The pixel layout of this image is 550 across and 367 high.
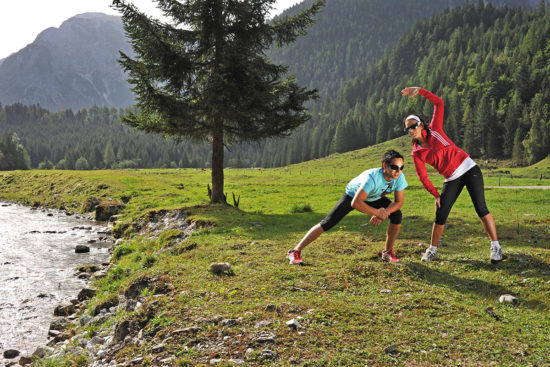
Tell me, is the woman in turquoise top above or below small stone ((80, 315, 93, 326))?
above

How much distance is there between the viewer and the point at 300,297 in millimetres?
6582

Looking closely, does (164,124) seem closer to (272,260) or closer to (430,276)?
(272,260)

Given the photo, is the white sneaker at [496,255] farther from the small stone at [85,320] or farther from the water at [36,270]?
the water at [36,270]

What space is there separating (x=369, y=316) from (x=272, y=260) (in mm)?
3844

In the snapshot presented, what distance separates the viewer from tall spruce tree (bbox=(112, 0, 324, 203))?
1730 cm

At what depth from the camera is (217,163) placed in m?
20.1

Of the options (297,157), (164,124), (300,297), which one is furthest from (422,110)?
(300,297)

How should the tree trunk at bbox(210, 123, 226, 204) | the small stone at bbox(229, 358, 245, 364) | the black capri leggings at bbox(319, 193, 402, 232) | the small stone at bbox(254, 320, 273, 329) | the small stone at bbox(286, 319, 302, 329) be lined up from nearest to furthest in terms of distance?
the small stone at bbox(229, 358, 245, 364), the small stone at bbox(286, 319, 302, 329), the small stone at bbox(254, 320, 273, 329), the black capri leggings at bbox(319, 193, 402, 232), the tree trunk at bbox(210, 123, 226, 204)

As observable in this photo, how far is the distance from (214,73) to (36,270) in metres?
12.0

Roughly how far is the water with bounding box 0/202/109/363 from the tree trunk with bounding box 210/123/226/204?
6697mm

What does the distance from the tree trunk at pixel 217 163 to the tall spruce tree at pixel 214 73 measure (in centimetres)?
6

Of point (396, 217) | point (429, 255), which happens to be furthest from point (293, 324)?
point (429, 255)

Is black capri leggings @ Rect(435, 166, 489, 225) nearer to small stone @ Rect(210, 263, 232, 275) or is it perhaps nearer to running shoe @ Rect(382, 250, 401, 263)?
running shoe @ Rect(382, 250, 401, 263)

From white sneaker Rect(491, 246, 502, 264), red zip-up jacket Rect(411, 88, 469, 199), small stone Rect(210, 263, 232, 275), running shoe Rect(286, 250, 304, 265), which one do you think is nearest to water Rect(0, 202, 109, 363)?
small stone Rect(210, 263, 232, 275)
